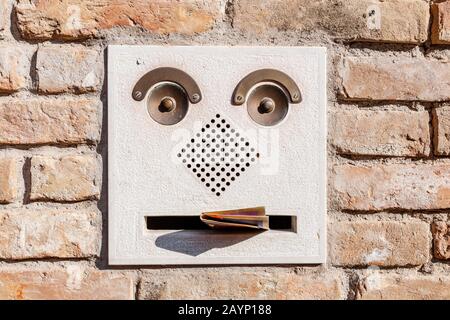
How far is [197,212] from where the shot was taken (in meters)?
0.99

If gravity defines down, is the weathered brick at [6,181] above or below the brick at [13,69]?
below

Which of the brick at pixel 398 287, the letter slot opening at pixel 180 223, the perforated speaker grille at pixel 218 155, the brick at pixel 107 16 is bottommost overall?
the brick at pixel 398 287

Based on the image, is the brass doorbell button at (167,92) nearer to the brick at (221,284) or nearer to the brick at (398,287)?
the brick at (221,284)

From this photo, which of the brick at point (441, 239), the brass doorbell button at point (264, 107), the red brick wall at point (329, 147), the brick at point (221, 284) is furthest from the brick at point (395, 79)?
the brick at point (221, 284)

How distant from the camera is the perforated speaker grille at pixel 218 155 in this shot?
996 mm

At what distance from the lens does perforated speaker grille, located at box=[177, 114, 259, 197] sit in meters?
1.00

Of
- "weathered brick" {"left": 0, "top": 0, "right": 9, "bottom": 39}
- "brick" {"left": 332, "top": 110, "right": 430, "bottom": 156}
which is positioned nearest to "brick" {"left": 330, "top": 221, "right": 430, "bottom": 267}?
"brick" {"left": 332, "top": 110, "right": 430, "bottom": 156}

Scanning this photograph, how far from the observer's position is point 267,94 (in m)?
1.01

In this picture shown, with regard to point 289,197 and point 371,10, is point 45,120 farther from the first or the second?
point 371,10

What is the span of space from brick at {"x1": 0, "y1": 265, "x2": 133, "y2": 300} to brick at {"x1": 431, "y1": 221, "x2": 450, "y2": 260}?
20.8 inches

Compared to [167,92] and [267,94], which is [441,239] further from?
[167,92]

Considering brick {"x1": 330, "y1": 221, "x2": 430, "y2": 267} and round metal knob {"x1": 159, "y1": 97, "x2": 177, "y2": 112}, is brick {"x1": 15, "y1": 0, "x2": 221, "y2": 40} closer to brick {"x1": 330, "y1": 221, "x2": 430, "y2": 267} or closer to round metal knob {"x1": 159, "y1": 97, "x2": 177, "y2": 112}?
round metal knob {"x1": 159, "y1": 97, "x2": 177, "y2": 112}

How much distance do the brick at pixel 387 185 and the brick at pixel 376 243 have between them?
31mm
